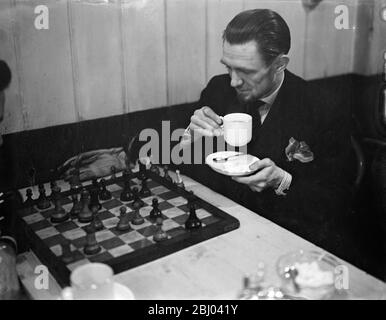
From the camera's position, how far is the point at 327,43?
202 cm

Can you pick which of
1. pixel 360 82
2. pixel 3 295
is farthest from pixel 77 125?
pixel 360 82

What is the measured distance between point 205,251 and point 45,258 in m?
0.46

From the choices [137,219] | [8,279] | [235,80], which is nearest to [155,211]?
[137,219]

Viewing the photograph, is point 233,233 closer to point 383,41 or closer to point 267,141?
point 267,141

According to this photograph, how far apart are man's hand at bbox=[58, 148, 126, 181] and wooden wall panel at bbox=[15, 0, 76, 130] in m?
0.16

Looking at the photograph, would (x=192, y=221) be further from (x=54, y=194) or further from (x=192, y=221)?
(x=54, y=194)

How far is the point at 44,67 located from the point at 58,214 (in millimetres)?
528

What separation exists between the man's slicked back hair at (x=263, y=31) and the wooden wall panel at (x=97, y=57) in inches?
17.3

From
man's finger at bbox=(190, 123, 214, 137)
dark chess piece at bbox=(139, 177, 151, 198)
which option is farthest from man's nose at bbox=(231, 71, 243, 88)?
dark chess piece at bbox=(139, 177, 151, 198)

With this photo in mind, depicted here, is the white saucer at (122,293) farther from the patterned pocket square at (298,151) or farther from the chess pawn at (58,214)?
the patterned pocket square at (298,151)

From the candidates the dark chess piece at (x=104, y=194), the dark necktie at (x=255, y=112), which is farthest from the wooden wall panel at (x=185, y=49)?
the dark chess piece at (x=104, y=194)

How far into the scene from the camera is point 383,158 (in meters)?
2.01
